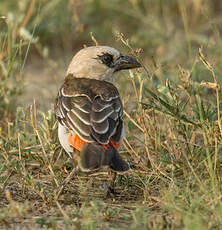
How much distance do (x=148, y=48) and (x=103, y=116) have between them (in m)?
4.29

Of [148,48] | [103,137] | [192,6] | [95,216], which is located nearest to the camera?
[95,216]

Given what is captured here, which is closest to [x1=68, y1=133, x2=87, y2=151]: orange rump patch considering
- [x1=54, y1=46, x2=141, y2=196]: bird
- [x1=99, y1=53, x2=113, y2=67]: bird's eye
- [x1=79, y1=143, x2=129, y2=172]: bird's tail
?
[x1=54, y1=46, x2=141, y2=196]: bird

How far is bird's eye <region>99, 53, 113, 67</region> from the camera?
5090 millimetres

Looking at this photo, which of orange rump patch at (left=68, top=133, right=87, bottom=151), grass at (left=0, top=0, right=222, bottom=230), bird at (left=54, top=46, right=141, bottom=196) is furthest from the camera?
orange rump patch at (left=68, top=133, right=87, bottom=151)

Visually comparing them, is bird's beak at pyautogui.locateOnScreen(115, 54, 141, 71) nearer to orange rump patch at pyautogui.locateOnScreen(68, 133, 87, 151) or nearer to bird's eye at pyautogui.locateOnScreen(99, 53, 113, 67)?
bird's eye at pyautogui.locateOnScreen(99, 53, 113, 67)

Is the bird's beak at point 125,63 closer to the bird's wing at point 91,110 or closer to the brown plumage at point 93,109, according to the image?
the brown plumage at point 93,109

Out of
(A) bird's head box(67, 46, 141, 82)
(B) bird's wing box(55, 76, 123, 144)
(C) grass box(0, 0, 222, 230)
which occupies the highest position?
(A) bird's head box(67, 46, 141, 82)

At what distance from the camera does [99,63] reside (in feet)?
16.6

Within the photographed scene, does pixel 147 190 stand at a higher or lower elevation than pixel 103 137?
lower

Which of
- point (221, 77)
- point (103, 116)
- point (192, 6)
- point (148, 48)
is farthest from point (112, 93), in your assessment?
point (192, 6)

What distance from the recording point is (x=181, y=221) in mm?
3551

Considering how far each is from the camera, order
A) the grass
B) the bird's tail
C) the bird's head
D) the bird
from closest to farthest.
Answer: the grass → the bird's tail → the bird → the bird's head

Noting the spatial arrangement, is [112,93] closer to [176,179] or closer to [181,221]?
[176,179]

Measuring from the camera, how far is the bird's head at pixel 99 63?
16.6 ft
